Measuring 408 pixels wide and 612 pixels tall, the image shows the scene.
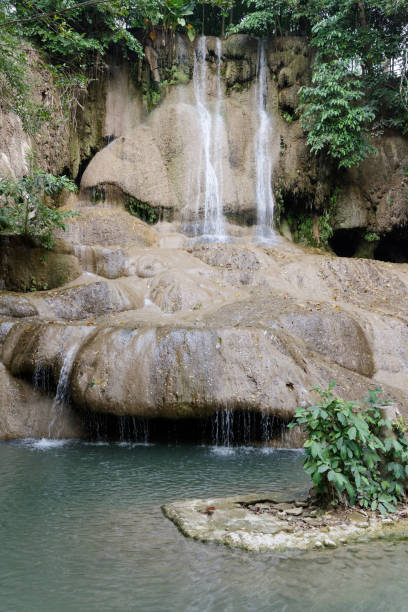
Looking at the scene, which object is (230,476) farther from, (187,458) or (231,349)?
(231,349)

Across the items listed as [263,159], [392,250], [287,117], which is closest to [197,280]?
[263,159]

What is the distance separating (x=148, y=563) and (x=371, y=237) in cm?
1607

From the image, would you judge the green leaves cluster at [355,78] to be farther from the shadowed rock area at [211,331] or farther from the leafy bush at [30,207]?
the leafy bush at [30,207]

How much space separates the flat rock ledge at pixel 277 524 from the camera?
11.3 ft

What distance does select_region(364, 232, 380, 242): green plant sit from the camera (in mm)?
17141

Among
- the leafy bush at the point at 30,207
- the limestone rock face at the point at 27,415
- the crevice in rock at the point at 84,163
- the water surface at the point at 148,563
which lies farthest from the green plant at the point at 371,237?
the water surface at the point at 148,563

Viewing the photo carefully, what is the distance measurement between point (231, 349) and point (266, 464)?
198 cm

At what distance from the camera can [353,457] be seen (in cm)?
385

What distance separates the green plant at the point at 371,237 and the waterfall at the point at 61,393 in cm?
1293

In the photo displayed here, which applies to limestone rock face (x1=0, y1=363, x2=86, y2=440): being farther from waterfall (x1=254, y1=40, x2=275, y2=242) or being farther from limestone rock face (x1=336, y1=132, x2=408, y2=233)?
limestone rock face (x1=336, y1=132, x2=408, y2=233)

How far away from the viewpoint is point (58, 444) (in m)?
7.23

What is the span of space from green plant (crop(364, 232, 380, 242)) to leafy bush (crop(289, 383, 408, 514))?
14.3 metres

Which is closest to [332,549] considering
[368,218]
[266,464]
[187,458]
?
[266,464]

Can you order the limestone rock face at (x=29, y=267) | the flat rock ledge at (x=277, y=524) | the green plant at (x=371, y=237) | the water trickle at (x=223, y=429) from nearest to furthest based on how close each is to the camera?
1. the flat rock ledge at (x=277, y=524)
2. the water trickle at (x=223, y=429)
3. the limestone rock face at (x=29, y=267)
4. the green plant at (x=371, y=237)
